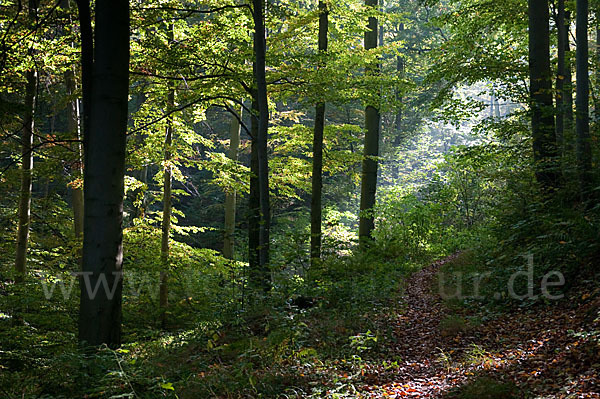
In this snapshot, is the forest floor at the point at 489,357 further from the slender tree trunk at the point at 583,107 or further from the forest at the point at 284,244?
the slender tree trunk at the point at 583,107

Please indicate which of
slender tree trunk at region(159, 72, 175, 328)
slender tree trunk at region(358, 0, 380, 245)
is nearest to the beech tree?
slender tree trunk at region(159, 72, 175, 328)

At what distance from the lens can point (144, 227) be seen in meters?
11.6

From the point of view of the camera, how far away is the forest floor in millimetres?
3627

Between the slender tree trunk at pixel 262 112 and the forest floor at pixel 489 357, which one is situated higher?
the slender tree trunk at pixel 262 112

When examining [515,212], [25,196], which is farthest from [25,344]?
[515,212]

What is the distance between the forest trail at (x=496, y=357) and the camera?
3598mm

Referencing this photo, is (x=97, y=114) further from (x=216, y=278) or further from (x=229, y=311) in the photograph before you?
(x=216, y=278)

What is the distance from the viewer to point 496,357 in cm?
453

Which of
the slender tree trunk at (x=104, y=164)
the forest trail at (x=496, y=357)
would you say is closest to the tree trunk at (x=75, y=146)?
the slender tree trunk at (x=104, y=164)

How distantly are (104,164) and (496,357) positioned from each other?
14.8 feet

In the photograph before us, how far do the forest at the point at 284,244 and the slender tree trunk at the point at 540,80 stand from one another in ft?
0.12

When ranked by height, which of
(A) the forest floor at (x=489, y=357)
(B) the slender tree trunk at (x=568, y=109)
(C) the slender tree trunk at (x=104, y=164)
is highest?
(B) the slender tree trunk at (x=568, y=109)

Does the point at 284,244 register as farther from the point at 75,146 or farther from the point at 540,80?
the point at 540,80

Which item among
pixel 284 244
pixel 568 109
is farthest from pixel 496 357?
pixel 568 109
